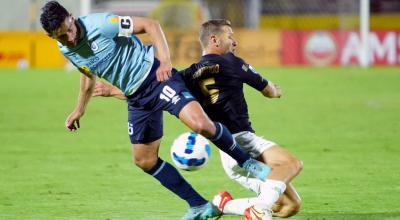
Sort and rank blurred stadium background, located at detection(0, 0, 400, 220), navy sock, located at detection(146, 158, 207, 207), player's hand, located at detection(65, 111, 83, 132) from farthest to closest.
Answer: blurred stadium background, located at detection(0, 0, 400, 220) → player's hand, located at detection(65, 111, 83, 132) → navy sock, located at detection(146, 158, 207, 207)

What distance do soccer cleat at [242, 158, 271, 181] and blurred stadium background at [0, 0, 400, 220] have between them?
2.92 ft

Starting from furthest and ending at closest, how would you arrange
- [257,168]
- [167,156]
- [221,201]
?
1. [167,156]
2. [221,201]
3. [257,168]

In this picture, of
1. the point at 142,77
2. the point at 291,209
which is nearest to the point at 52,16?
the point at 142,77

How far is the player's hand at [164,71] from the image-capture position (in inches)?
274

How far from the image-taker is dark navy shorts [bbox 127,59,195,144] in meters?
6.97

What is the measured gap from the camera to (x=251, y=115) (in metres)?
16.2

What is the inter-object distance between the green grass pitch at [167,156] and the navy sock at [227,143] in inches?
41.1

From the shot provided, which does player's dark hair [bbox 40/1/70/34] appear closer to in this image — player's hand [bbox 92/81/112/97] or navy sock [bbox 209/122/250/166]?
player's hand [bbox 92/81/112/97]

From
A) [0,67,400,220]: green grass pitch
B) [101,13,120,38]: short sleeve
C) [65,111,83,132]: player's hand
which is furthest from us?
[0,67,400,220]: green grass pitch

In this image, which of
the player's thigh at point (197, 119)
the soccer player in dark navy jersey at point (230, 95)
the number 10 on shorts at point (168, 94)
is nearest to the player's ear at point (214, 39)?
the soccer player in dark navy jersey at point (230, 95)

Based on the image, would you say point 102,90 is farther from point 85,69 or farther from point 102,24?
point 102,24

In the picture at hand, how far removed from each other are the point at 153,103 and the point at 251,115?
9.19 metres

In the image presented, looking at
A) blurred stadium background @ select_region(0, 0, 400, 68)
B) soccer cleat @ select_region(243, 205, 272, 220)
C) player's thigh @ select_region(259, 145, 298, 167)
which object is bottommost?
blurred stadium background @ select_region(0, 0, 400, 68)

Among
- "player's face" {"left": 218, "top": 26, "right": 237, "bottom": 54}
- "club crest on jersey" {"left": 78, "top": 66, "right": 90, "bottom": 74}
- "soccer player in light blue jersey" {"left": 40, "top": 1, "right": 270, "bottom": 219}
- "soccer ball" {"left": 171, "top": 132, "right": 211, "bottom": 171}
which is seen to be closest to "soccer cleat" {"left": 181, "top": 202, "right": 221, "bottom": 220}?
"soccer player in light blue jersey" {"left": 40, "top": 1, "right": 270, "bottom": 219}
